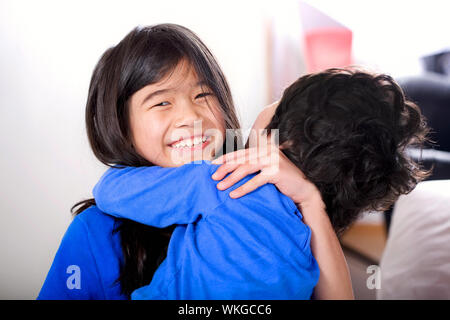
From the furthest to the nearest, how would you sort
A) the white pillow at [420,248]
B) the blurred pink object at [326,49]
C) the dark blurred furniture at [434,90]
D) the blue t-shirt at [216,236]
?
1. the dark blurred furniture at [434,90]
2. the blurred pink object at [326,49]
3. the white pillow at [420,248]
4. the blue t-shirt at [216,236]

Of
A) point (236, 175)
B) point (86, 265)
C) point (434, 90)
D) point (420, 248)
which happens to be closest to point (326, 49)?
point (434, 90)

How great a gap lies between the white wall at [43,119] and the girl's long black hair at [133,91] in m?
0.06

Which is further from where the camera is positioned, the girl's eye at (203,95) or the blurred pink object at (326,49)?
the blurred pink object at (326,49)

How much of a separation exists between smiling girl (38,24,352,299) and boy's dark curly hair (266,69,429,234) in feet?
0.13

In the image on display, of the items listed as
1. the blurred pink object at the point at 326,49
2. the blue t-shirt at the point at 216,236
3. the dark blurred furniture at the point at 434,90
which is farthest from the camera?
the dark blurred furniture at the point at 434,90

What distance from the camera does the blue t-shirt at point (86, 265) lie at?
60 centimetres

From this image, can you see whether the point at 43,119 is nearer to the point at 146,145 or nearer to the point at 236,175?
the point at 146,145

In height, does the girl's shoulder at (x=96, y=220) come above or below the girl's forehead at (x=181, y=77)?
below

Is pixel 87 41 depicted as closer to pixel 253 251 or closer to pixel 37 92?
pixel 37 92

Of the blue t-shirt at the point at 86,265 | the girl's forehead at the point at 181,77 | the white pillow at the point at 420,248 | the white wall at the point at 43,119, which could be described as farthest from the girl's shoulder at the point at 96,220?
the white pillow at the point at 420,248

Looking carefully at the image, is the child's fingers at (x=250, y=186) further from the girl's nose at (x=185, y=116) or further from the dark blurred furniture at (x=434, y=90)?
the dark blurred furniture at (x=434, y=90)

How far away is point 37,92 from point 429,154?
960mm

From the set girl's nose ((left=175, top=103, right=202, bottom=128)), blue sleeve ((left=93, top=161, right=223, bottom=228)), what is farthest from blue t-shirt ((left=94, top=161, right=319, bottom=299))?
girl's nose ((left=175, top=103, right=202, bottom=128))

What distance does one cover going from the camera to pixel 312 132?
0.59 metres
